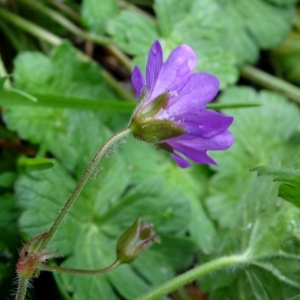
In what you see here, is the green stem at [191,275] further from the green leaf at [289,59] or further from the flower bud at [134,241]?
the green leaf at [289,59]

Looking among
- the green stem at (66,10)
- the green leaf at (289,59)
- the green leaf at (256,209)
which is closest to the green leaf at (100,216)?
the green leaf at (256,209)

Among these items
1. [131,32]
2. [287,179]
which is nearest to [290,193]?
[287,179]

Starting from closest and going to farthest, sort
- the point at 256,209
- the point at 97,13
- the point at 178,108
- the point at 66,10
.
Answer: the point at 178,108 < the point at 256,209 < the point at 97,13 < the point at 66,10

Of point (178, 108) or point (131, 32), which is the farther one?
point (131, 32)

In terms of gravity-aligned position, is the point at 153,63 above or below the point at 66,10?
above

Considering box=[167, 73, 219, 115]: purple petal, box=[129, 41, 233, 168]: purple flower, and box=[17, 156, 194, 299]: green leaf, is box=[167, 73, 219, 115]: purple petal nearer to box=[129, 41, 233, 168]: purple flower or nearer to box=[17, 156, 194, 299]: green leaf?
box=[129, 41, 233, 168]: purple flower

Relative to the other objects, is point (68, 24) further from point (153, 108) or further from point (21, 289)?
point (21, 289)

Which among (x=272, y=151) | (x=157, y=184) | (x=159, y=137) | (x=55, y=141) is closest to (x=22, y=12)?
(x=55, y=141)

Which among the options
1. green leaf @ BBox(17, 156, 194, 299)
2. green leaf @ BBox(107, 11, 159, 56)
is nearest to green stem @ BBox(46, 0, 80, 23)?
green leaf @ BBox(107, 11, 159, 56)

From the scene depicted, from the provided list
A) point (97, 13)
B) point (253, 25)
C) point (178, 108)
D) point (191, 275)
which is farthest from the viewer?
point (253, 25)
